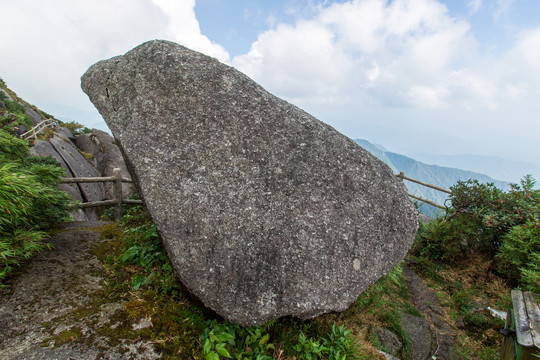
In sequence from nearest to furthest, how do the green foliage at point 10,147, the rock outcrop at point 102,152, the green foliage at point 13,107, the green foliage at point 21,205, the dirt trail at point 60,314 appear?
the dirt trail at point 60,314 → the green foliage at point 21,205 → the green foliage at point 10,147 → the green foliage at point 13,107 → the rock outcrop at point 102,152

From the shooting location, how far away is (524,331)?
282 cm

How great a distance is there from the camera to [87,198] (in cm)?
1070

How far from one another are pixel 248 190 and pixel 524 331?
3.43m

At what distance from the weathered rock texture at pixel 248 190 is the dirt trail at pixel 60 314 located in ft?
2.68

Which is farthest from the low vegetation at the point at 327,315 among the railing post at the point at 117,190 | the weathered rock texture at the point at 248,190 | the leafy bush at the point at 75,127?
the leafy bush at the point at 75,127

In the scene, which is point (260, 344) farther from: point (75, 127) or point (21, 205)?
point (75, 127)

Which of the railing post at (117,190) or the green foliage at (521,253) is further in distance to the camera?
the railing post at (117,190)

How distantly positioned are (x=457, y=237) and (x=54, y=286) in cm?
777

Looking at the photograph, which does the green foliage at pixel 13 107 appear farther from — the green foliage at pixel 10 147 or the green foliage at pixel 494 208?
the green foliage at pixel 494 208

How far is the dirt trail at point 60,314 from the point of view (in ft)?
7.21

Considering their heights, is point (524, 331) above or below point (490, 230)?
below

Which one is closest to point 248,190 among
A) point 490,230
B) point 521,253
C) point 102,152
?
point 521,253

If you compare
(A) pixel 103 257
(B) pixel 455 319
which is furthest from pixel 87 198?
(B) pixel 455 319

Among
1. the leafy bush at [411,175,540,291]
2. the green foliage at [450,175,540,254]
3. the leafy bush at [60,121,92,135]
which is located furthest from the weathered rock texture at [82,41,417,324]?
the leafy bush at [60,121,92,135]
